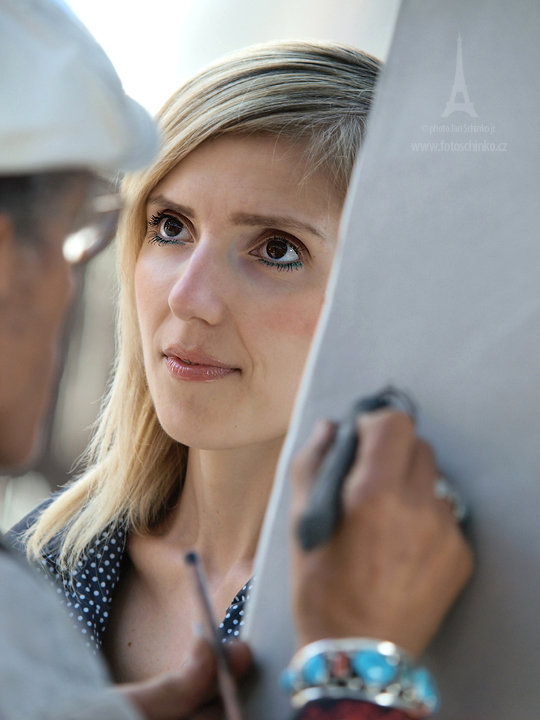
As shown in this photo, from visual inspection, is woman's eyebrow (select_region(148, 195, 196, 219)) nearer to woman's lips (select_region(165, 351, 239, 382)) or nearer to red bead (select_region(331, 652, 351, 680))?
woman's lips (select_region(165, 351, 239, 382))

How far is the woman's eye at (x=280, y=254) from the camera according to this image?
4.08 feet

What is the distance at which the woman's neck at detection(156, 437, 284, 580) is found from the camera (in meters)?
1.35

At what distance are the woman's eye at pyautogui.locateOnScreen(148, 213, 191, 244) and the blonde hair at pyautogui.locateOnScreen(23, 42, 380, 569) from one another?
5cm

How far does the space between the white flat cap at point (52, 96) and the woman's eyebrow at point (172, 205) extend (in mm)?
610

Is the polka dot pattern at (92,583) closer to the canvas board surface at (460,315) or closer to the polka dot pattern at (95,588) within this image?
the polka dot pattern at (95,588)

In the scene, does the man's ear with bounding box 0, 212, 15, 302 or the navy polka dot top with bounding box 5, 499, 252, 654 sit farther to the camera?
the navy polka dot top with bounding box 5, 499, 252, 654

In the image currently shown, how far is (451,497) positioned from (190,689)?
0.30 m

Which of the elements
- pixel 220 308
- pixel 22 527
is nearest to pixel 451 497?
pixel 220 308

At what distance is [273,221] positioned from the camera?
1209mm


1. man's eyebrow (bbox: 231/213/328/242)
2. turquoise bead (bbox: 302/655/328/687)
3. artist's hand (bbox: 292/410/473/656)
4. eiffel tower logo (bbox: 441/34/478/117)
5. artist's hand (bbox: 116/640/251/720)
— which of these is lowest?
artist's hand (bbox: 116/640/251/720)

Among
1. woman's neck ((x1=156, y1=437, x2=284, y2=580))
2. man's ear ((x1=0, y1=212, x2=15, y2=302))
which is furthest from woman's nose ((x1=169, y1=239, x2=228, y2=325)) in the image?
man's ear ((x1=0, y1=212, x2=15, y2=302))

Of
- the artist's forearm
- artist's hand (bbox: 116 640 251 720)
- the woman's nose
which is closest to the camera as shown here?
the artist's forearm

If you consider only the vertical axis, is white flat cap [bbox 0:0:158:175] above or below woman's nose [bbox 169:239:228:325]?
above

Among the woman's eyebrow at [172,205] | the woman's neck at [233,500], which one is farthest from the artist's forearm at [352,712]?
the woman's eyebrow at [172,205]
